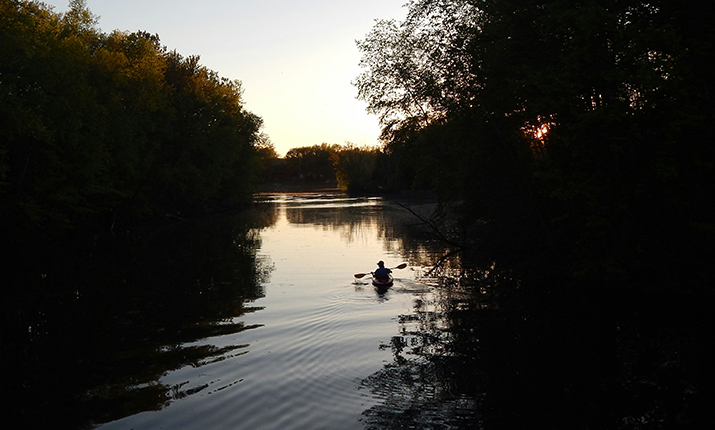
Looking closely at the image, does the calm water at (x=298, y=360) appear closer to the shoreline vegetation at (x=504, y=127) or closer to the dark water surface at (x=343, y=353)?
the dark water surface at (x=343, y=353)

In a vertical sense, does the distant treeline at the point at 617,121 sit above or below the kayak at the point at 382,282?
above

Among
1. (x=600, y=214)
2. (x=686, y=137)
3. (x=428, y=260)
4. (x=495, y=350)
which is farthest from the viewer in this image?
(x=428, y=260)

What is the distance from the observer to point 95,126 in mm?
35031

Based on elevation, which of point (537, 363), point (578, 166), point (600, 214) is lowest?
point (537, 363)

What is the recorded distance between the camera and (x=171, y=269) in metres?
24.4

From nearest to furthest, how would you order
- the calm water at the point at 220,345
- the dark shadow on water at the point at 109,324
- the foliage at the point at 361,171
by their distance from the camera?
1. the calm water at the point at 220,345
2. the dark shadow on water at the point at 109,324
3. the foliage at the point at 361,171

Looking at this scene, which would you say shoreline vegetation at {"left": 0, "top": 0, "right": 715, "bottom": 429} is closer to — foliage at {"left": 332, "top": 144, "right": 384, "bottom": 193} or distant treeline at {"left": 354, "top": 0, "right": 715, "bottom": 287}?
distant treeline at {"left": 354, "top": 0, "right": 715, "bottom": 287}

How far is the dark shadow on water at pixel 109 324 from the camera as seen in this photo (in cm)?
947

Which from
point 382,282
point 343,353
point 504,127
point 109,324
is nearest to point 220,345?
point 343,353

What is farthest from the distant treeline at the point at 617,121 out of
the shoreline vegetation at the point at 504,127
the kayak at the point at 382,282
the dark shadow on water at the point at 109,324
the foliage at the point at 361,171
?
the foliage at the point at 361,171

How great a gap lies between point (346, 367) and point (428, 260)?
51.1ft

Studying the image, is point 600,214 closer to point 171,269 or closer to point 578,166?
point 578,166

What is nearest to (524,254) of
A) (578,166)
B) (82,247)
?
(578,166)

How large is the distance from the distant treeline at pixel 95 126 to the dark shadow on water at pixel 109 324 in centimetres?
467
